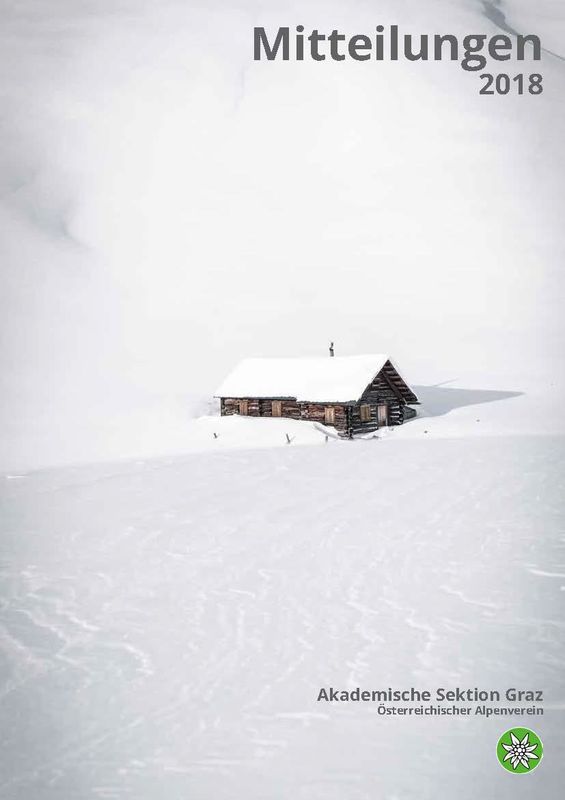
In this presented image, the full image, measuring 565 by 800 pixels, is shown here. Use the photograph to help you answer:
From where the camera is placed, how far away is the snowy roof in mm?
31953

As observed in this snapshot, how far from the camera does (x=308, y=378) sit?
34.0 meters

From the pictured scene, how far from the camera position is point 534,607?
1178 centimetres

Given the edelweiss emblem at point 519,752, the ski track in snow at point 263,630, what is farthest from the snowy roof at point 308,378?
the edelweiss emblem at point 519,752

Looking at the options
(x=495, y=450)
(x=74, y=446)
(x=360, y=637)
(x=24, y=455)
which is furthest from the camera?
(x=74, y=446)

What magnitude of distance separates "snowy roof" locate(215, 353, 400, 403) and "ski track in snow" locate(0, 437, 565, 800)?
10.7 meters

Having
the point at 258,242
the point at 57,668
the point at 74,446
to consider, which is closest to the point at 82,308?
the point at 258,242

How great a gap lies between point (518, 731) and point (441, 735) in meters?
0.77

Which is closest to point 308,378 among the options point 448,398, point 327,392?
point 327,392

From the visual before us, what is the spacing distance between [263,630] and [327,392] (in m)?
21.2

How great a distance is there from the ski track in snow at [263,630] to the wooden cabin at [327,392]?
34.6 ft

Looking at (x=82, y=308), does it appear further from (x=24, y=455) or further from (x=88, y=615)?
(x=88, y=615)

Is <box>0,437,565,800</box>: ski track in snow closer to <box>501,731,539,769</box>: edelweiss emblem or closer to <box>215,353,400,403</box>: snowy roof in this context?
<box>501,731,539,769</box>: edelweiss emblem

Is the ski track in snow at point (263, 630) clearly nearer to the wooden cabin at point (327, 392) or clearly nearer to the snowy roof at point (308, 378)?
the wooden cabin at point (327, 392)

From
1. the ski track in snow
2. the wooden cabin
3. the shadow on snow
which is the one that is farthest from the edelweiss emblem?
the shadow on snow
